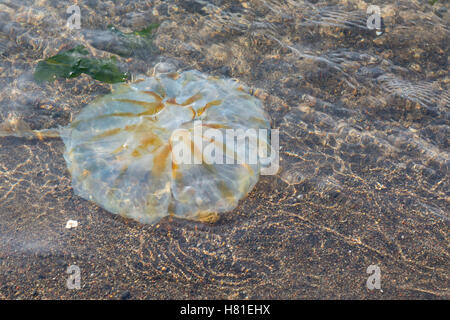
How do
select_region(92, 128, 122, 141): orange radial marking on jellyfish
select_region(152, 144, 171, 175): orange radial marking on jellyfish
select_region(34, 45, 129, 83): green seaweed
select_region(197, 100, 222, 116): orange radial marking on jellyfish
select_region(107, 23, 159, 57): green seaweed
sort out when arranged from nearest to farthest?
select_region(152, 144, 171, 175): orange radial marking on jellyfish, select_region(92, 128, 122, 141): orange radial marking on jellyfish, select_region(197, 100, 222, 116): orange radial marking on jellyfish, select_region(34, 45, 129, 83): green seaweed, select_region(107, 23, 159, 57): green seaweed

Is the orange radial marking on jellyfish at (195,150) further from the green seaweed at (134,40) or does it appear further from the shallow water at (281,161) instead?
the green seaweed at (134,40)

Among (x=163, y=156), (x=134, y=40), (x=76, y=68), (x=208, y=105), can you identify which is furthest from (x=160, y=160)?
(x=134, y=40)

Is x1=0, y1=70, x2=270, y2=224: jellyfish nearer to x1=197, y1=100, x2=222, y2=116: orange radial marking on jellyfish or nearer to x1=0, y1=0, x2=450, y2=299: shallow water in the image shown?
x1=197, y1=100, x2=222, y2=116: orange radial marking on jellyfish

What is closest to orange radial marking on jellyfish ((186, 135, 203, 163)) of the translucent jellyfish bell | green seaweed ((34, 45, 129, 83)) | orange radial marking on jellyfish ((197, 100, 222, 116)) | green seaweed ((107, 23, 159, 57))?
the translucent jellyfish bell

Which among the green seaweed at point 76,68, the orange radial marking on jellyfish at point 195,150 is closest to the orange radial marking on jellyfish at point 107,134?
the orange radial marking on jellyfish at point 195,150

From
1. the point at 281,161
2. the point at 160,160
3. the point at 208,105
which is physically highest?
the point at 208,105

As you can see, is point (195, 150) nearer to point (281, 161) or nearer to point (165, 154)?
point (165, 154)

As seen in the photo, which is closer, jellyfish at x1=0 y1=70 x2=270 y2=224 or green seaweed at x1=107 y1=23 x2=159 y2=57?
jellyfish at x1=0 y1=70 x2=270 y2=224
